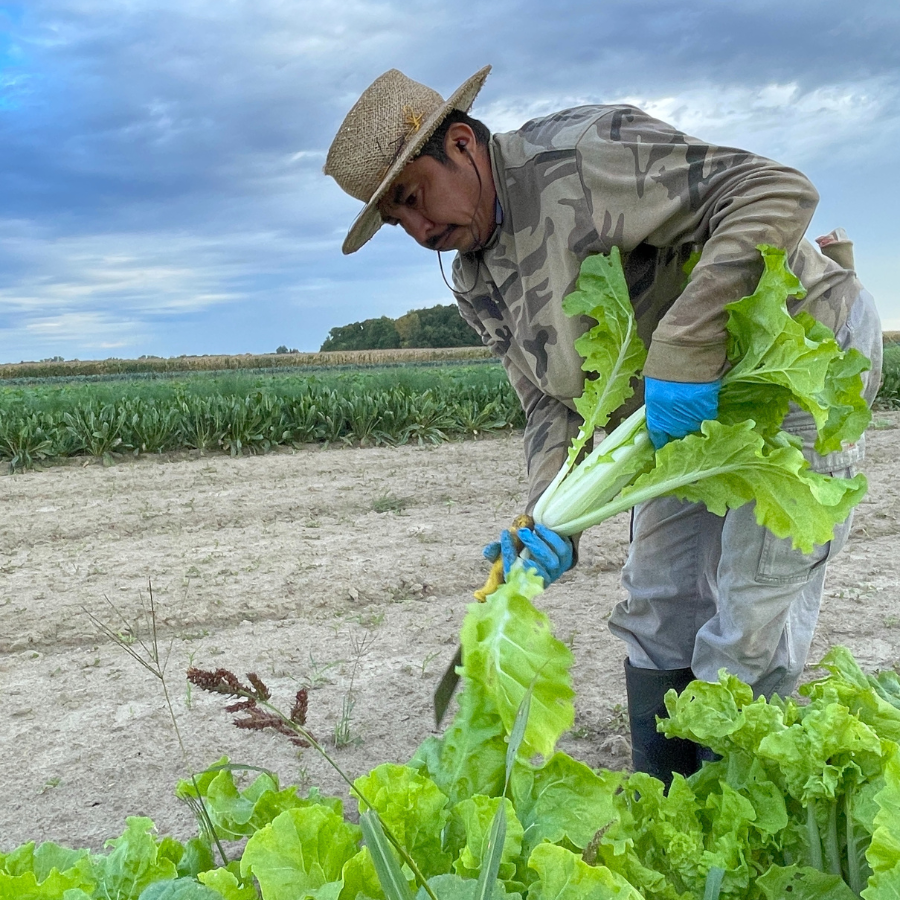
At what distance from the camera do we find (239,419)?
9969mm

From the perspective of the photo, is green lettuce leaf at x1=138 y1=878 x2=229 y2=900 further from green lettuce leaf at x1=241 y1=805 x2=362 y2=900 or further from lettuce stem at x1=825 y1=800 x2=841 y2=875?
lettuce stem at x1=825 y1=800 x2=841 y2=875

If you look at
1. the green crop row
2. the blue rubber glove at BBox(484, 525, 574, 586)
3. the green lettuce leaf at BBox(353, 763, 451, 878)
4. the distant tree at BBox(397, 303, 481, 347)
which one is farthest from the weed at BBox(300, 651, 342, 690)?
the distant tree at BBox(397, 303, 481, 347)

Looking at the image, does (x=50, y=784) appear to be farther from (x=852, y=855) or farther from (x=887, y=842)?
(x=887, y=842)

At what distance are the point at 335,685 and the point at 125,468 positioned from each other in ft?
20.6

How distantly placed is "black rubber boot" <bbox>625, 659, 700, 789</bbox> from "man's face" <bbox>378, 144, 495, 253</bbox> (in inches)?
57.5

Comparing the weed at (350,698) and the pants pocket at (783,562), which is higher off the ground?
the pants pocket at (783,562)

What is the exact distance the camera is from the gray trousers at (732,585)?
2303mm

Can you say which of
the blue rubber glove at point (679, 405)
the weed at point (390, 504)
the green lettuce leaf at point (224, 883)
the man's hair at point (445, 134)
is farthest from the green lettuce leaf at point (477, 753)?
the weed at point (390, 504)

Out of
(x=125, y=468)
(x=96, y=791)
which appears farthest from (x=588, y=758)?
(x=125, y=468)

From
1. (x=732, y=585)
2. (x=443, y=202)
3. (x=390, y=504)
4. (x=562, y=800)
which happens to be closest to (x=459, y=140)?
(x=443, y=202)

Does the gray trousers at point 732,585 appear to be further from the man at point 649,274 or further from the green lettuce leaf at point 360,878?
the green lettuce leaf at point 360,878

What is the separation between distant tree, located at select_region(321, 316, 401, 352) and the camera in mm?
48281

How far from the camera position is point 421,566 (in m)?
4.91

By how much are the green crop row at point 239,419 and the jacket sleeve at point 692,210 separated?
811cm
